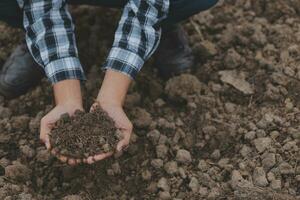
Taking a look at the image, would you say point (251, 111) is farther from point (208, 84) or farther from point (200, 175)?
point (200, 175)

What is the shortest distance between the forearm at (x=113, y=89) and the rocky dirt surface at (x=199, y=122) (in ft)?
0.77

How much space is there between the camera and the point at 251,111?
1.84 meters

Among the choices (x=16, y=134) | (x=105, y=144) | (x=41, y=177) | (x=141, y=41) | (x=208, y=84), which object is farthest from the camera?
(x=208, y=84)

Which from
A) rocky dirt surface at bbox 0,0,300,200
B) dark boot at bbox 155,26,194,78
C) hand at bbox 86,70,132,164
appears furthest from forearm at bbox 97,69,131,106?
dark boot at bbox 155,26,194,78

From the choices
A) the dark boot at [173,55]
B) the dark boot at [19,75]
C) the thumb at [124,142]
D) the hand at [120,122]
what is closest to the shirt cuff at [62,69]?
the hand at [120,122]

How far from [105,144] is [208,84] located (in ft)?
1.95

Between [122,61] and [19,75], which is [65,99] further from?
[19,75]

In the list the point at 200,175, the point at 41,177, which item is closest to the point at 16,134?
the point at 41,177

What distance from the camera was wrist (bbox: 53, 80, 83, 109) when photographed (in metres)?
1.55

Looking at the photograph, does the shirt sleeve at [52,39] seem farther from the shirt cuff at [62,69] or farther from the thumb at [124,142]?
the thumb at [124,142]

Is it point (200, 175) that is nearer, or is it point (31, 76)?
point (200, 175)

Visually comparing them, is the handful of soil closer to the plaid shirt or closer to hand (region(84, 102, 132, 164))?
hand (region(84, 102, 132, 164))

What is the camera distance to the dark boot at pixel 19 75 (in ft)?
6.23

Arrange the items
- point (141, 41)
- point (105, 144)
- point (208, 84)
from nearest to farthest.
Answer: point (105, 144) → point (141, 41) → point (208, 84)
